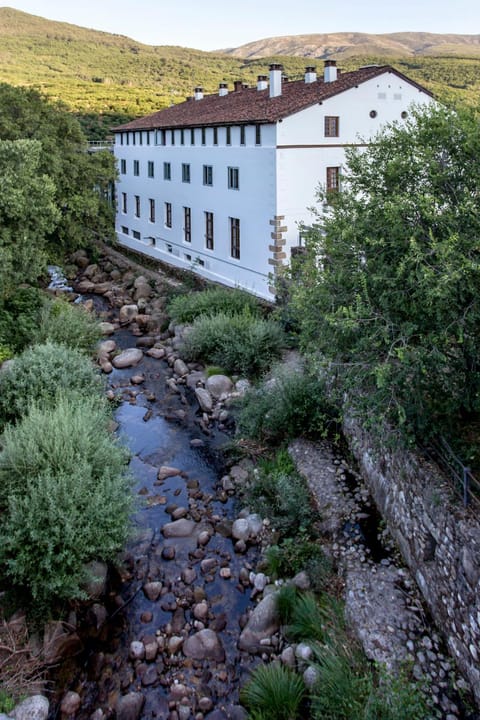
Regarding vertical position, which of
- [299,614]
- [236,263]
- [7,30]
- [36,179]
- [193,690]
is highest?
[7,30]

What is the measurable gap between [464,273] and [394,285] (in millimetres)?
1121

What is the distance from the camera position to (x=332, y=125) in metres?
24.1

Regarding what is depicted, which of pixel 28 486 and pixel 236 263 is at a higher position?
pixel 236 263

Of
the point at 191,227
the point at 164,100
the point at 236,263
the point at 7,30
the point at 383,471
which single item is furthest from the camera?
the point at 7,30

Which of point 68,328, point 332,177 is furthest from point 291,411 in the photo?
point 332,177

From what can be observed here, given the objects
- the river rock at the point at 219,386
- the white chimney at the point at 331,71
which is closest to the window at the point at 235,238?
the white chimney at the point at 331,71

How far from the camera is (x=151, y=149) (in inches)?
1385

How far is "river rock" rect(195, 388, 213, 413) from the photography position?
1936 centimetres

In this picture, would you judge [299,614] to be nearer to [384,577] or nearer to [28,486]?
[384,577]

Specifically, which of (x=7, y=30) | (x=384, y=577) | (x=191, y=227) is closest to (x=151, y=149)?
(x=191, y=227)

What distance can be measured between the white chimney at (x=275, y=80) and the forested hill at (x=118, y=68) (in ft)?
114

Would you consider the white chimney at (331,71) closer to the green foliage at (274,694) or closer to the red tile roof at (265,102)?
the red tile roof at (265,102)

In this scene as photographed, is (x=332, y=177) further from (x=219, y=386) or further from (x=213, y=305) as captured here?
(x=219, y=386)

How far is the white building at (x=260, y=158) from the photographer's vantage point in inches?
928
